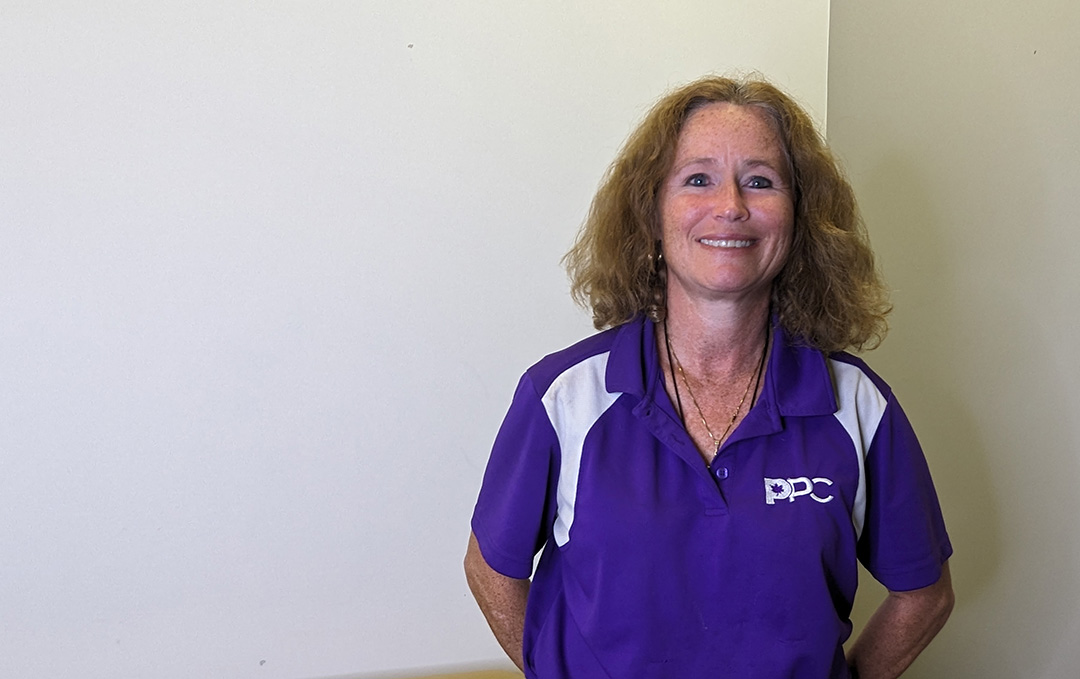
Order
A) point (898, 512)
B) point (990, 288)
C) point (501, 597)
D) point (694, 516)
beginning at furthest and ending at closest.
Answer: point (990, 288)
point (501, 597)
point (898, 512)
point (694, 516)

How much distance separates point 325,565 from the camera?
6.89ft

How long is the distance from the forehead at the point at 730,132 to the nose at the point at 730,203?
0.06 metres

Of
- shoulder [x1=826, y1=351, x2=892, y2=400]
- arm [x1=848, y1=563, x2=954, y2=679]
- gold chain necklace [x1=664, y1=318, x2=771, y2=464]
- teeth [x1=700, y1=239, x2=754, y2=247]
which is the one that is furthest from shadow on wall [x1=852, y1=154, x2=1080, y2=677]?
teeth [x1=700, y1=239, x2=754, y2=247]

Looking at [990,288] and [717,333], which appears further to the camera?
[990,288]

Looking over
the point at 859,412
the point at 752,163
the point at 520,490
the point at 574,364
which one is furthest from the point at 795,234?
the point at 520,490

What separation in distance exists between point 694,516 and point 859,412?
322mm

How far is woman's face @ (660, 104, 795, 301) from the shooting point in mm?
1413

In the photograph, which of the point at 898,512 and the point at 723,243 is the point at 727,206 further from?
the point at 898,512

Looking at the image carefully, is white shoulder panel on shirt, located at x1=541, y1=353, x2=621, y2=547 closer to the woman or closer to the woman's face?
the woman

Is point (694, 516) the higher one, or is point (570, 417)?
point (570, 417)

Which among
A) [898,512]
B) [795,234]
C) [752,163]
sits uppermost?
[752,163]

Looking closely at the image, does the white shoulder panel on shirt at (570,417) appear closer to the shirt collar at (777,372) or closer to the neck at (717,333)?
the shirt collar at (777,372)

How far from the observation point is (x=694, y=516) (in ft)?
4.50

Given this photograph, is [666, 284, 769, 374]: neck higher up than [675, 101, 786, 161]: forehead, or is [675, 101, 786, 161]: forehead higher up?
[675, 101, 786, 161]: forehead
